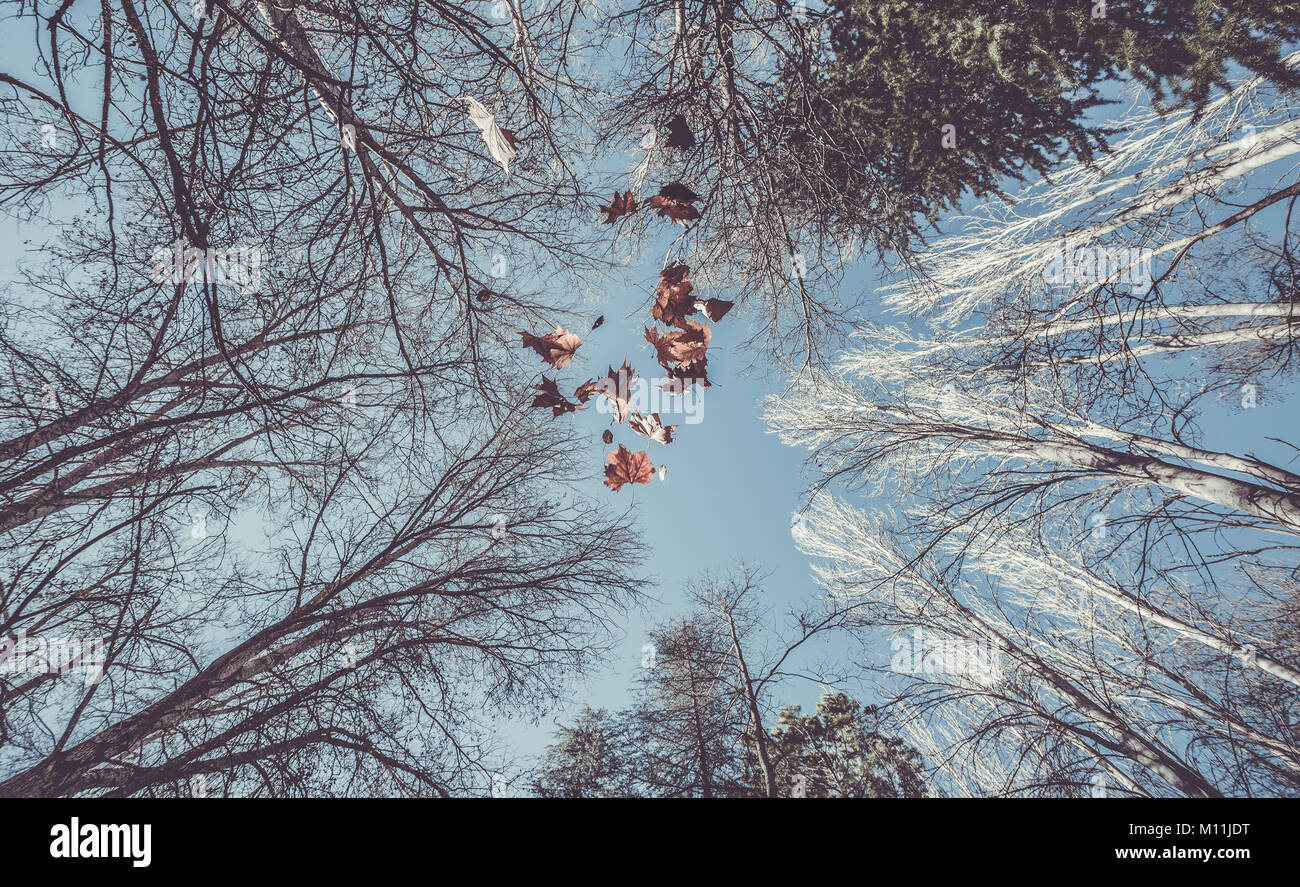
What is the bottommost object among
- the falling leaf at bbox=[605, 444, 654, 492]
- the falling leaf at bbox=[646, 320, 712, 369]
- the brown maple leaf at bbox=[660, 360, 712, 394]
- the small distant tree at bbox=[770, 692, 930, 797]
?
the small distant tree at bbox=[770, 692, 930, 797]

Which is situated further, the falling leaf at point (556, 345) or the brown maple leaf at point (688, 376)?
the falling leaf at point (556, 345)

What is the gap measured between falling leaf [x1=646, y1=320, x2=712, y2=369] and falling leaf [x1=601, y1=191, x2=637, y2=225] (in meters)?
1.22

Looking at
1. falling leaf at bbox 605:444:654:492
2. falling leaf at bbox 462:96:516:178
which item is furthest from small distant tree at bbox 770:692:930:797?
falling leaf at bbox 462:96:516:178

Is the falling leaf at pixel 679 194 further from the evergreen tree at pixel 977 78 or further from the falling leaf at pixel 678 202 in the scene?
the evergreen tree at pixel 977 78

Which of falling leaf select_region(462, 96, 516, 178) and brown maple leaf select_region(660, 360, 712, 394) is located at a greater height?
falling leaf select_region(462, 96, 516, 178)

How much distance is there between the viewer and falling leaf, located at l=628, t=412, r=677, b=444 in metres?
3.46

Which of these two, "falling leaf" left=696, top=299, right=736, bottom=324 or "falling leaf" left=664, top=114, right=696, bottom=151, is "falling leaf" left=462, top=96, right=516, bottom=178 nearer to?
"falling leaf" left=664, top=114, right=696, bottom=151

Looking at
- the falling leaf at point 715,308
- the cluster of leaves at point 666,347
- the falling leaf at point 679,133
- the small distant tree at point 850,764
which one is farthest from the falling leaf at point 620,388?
the small distant tree at point 850,764

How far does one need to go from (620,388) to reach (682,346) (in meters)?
0.57

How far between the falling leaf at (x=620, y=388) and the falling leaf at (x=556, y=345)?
2.67 feet

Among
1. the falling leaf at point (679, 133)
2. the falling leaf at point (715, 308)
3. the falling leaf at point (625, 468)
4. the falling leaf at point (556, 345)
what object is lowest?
the falling leaf at point (625, 468)

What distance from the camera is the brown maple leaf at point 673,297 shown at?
3.34 m
